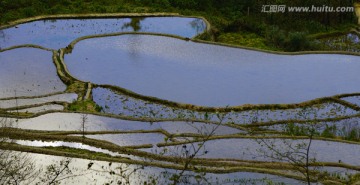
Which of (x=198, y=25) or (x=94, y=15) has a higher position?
(x=94, y=15)

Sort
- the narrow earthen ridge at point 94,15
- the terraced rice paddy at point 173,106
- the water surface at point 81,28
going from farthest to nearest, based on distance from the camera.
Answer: the narrow earthen ridge at point 94,15, the water surface at point 81,28, the terraced rice paddy at point 173,106

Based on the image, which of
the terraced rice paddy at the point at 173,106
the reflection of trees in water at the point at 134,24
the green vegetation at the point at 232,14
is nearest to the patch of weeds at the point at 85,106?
the terraced rice paddy at the point at 173,106

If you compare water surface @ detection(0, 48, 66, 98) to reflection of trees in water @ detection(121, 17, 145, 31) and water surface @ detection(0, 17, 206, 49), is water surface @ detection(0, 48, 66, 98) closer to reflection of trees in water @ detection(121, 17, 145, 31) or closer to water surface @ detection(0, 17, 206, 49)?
water surface @ detection(0, 17, 206, 49)

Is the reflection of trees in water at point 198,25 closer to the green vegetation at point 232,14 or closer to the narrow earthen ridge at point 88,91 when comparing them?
the green vegetation at point 232,14

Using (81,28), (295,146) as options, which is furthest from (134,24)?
(295,146)

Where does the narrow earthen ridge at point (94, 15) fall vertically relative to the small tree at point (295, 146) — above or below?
above

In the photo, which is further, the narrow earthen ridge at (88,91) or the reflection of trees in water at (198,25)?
the reflection of trees in water at (198,25)

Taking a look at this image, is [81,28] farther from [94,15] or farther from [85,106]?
[85,106]
